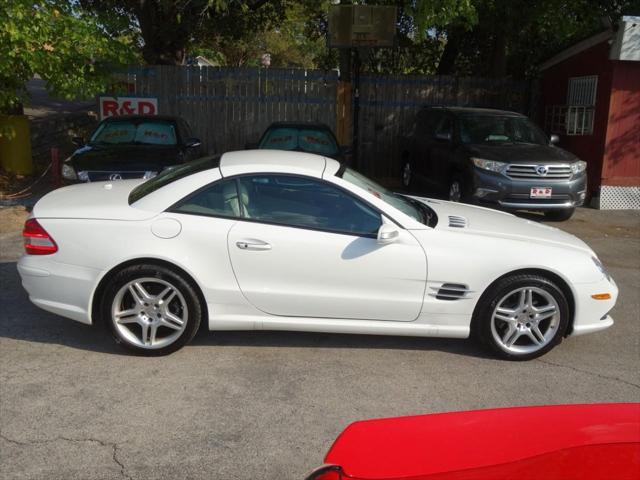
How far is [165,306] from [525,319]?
2718 mm

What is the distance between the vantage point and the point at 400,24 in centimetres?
1770

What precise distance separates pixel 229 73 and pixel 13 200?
18.7 ft

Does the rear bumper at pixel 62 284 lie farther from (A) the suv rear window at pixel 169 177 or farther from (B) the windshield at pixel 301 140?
(B) the windshield at pixel 301 140

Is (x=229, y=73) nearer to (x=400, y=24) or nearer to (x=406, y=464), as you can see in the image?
(x=400, y=24)

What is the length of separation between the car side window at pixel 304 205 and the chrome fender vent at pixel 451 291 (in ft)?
2.12

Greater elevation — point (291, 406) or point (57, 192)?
point (57, 192)

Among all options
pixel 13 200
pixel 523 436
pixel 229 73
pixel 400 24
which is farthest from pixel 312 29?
pixel 523 436

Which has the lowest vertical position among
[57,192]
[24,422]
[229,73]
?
[24,422]

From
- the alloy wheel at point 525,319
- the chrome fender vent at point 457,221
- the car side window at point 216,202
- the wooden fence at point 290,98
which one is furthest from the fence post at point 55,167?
the alloy wheel at point 525,319

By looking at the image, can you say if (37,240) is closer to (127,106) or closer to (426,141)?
(426,141)

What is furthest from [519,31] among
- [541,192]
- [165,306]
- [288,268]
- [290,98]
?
[165,306]

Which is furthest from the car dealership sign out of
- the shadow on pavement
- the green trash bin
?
the shadow on pavement

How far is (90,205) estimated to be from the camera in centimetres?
521

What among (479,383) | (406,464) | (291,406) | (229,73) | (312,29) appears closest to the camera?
(406,464)
